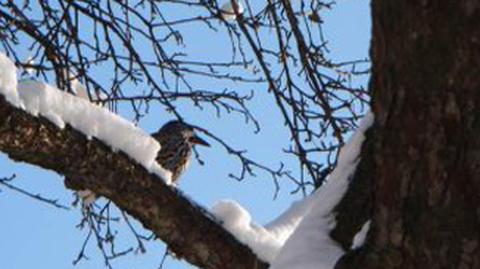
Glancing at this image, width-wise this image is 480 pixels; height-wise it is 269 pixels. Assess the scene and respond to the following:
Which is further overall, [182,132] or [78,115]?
[182,132]

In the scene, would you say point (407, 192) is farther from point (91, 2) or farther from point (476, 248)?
point (91, 2)

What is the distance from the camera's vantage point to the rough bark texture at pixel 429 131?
4.88 feet

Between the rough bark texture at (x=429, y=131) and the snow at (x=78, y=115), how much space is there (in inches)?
A: 46.4

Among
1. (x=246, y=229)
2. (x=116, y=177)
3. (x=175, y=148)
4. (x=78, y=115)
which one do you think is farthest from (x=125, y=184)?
(x=175, y=148)

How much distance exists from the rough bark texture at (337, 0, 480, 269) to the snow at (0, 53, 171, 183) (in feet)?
3.87

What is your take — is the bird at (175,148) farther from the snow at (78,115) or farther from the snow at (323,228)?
the snow at (323,228)

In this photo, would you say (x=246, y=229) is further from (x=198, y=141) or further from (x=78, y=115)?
(x=198, y=141)

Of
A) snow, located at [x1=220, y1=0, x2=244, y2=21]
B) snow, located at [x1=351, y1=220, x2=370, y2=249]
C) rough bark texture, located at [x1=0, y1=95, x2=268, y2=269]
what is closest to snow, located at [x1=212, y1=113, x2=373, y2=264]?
snow, located at [x1=351, y1=220, x2=370, y2=249]

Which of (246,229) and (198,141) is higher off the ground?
(198,141)

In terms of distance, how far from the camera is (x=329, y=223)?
1.88m

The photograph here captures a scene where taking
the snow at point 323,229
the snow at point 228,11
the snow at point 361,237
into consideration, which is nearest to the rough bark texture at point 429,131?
the snow at point 361,237

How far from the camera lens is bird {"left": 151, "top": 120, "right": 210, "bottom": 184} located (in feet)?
20.9

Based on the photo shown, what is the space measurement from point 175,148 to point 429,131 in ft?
16.7

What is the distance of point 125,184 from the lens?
2.62 metres
